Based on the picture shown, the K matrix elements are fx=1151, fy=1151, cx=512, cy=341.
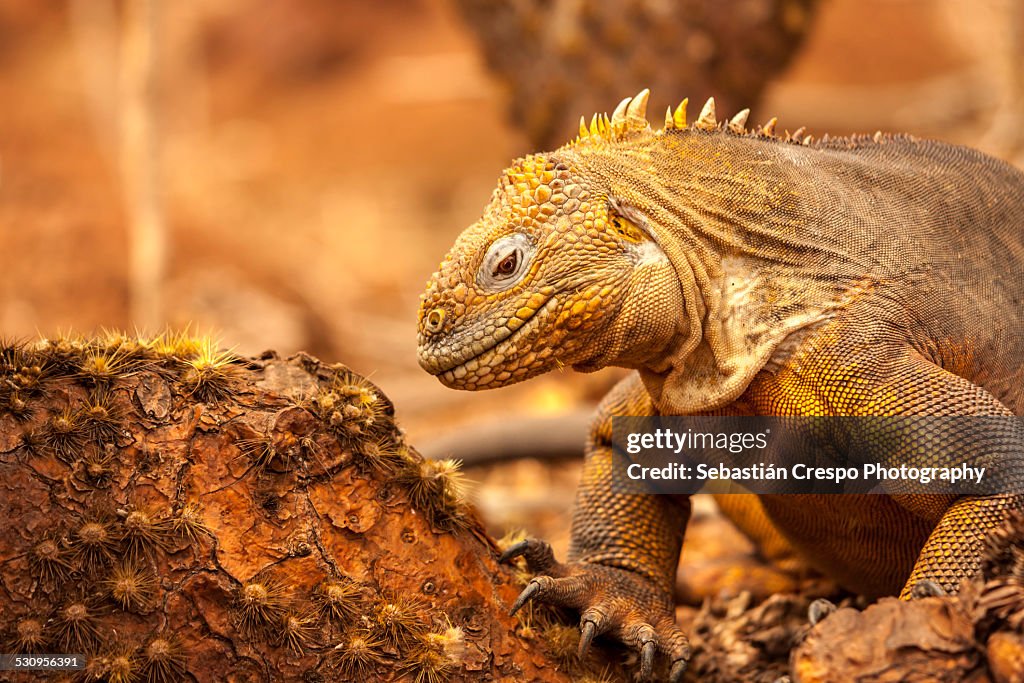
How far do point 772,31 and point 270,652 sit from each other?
25.9 ft

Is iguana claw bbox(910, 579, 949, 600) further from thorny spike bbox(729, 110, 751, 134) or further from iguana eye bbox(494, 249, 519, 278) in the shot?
thorny spike bbox(729, 110, 751, 134)

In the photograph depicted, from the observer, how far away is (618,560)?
464cm

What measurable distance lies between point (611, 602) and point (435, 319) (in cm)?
125

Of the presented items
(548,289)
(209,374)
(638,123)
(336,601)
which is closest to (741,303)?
(548,289)

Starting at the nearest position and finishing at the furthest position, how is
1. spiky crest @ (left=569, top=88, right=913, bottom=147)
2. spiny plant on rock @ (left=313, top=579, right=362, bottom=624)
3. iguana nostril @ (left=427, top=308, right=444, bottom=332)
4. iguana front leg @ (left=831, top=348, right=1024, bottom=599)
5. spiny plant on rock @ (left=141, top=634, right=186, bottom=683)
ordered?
spiny plant on rock @ (left=141, top=634, right=186, bottom=683) < spiny plant on rock @ (left=313, top=579, right=362, bottom=624) < iguana front leg @ (left=831, top=348, right=1024, bottom=599) < iguana nostril @ (left=427, top=308, right=444, bottom=332) < spiky crest @ (left=569, top=88, right=913, bottom=147)

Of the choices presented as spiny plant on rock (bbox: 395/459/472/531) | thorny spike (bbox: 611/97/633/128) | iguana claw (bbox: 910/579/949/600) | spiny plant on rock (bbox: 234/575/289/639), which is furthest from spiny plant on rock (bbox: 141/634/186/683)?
thorny spike (bbox: 611/97/633/128)

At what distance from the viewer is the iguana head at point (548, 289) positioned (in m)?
4.08

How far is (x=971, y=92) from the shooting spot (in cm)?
1794

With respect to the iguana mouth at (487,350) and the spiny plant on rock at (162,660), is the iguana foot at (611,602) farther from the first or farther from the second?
the spiny plant on rock at (162,660)

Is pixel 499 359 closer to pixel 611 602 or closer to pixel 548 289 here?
pixel 548 289

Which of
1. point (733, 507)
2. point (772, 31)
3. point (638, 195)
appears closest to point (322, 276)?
point (772, 31)

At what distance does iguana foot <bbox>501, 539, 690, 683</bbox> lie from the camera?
4.13 m

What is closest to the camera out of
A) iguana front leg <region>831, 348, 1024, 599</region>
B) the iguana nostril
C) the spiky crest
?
iguana front leg <region>831, 348, 1024, 599</region>

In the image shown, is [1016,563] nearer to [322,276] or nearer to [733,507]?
[733,507]
